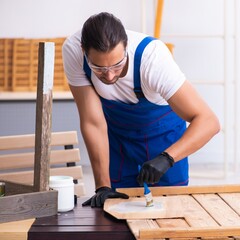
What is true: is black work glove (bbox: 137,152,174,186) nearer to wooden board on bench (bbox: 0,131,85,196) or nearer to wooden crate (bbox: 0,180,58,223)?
wooden crate (bbox: 0,180,58,223)

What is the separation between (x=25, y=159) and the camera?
293 cm

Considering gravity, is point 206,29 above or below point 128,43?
above

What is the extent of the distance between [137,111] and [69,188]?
68 centimetres

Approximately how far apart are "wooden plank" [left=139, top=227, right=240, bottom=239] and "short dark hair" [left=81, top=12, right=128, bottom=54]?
797 millimetres

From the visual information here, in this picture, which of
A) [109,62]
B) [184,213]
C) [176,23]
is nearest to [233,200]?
[184,213]

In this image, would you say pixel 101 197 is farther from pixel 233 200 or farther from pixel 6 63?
pixel 6 63

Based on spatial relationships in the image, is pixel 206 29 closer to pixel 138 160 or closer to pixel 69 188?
pixel 138 160

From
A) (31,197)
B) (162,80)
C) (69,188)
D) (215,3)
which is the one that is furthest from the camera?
(215,3)

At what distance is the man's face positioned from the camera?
7.67 ft

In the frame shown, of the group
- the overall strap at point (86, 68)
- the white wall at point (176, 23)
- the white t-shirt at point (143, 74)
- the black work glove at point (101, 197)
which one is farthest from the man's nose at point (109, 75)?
the white wall at point (176, 23)

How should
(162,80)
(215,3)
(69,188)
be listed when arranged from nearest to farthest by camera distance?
1. (69,188)
2. (162,80)
3. (215,3)

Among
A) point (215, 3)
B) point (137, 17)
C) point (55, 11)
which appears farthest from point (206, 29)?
point (55, 11)

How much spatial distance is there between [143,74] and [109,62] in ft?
0.73

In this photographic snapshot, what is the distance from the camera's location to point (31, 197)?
208 cm
